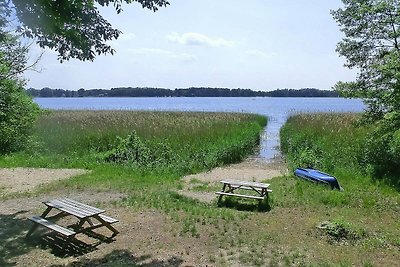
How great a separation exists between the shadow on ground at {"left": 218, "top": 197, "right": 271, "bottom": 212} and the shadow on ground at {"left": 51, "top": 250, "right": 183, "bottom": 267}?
130 inches

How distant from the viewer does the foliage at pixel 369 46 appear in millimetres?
13117

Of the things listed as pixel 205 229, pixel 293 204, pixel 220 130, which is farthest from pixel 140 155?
pixel 205 229

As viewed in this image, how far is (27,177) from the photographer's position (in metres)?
12.0

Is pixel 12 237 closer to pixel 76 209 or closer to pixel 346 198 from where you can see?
pixel 76 209

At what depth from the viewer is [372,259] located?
19.4ft

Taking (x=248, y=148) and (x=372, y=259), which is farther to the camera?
(x=248, y=148)

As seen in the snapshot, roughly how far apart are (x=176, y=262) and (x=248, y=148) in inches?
530

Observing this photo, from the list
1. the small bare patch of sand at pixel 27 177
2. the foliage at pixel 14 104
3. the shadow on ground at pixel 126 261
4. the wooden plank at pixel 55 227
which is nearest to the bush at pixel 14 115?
the foliage at pixel 14 104

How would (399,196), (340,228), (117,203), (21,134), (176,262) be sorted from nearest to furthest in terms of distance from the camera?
(176,262)
(340,228)
(117,203)
(399,196)
(21,134)

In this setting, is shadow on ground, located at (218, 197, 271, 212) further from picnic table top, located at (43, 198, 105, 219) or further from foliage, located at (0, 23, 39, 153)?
foliage, located at (0, 23, 39, 153)

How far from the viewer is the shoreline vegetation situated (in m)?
6.04

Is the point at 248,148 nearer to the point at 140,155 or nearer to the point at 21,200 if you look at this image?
the point at 140,155

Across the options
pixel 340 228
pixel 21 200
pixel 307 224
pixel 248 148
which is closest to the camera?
pixel 340 228

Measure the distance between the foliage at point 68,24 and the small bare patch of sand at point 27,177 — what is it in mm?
5756
